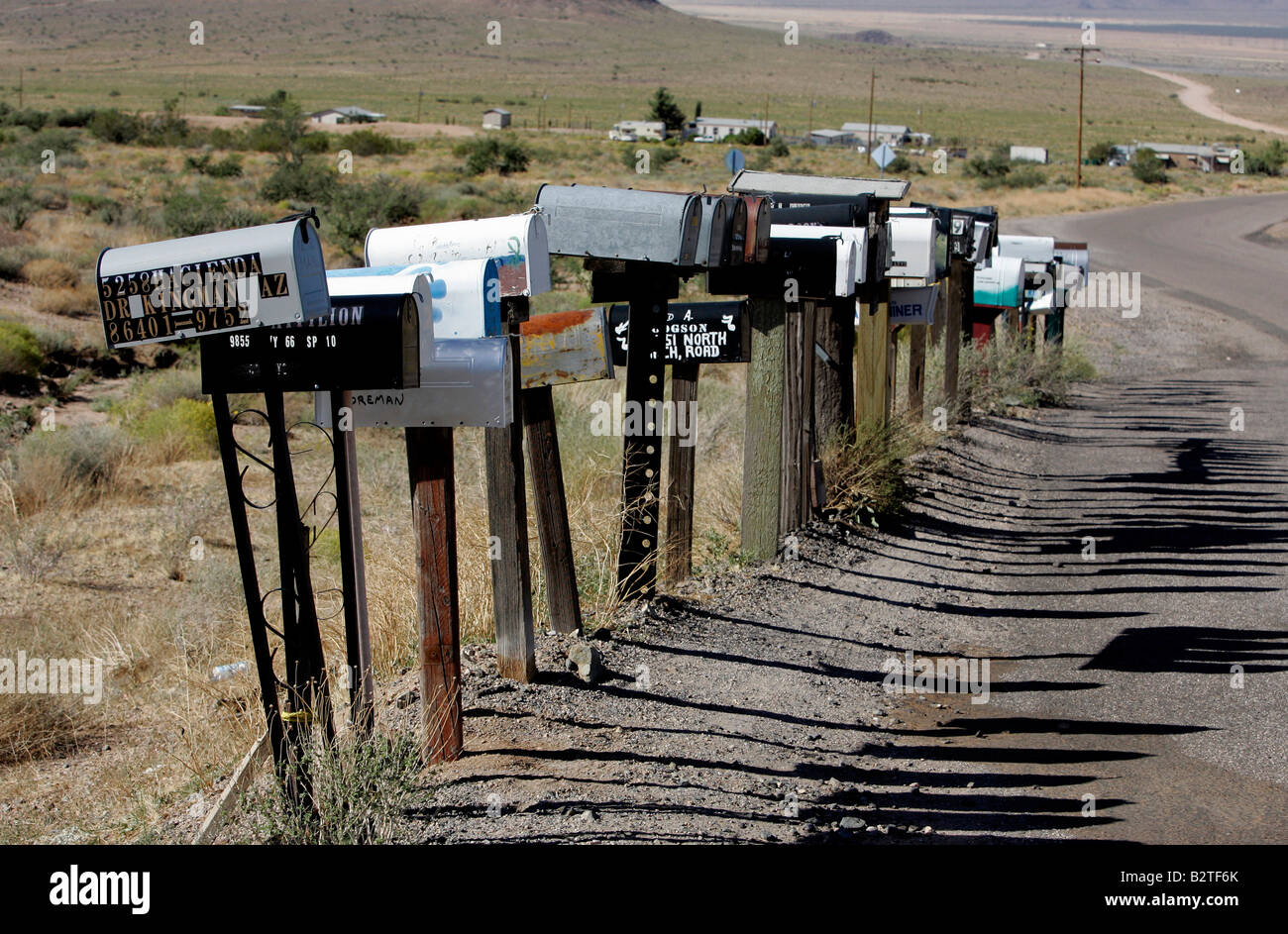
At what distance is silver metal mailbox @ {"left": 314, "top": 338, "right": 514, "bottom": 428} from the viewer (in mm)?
3654

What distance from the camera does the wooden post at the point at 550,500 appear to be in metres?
4.86

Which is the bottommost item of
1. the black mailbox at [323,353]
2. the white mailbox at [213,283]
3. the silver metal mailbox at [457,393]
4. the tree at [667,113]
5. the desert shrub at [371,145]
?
the silver metal mailbox at [457,393]

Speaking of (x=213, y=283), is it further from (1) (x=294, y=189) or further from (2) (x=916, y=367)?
(1) (x=294, y=189)

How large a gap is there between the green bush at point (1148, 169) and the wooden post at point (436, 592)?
2082 inches

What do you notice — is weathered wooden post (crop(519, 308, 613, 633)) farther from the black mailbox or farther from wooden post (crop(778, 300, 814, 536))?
wooden post (crop(778, 300, 814, 536))

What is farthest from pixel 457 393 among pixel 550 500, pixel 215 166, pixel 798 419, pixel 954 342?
pixel 215 166

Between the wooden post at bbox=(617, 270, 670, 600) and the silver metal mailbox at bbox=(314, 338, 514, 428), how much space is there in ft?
5.94

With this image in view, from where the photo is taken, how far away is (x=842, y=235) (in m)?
6.54

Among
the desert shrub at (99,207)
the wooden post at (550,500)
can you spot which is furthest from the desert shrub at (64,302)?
the wooden post at (550,500)

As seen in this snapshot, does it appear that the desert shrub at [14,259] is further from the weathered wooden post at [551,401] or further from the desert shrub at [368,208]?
the weathered wooden post at [551,401]

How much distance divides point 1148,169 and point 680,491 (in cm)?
5215

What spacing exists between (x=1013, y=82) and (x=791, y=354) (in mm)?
129782

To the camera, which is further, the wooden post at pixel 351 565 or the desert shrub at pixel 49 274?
the desert shrub at pixel 49 274
